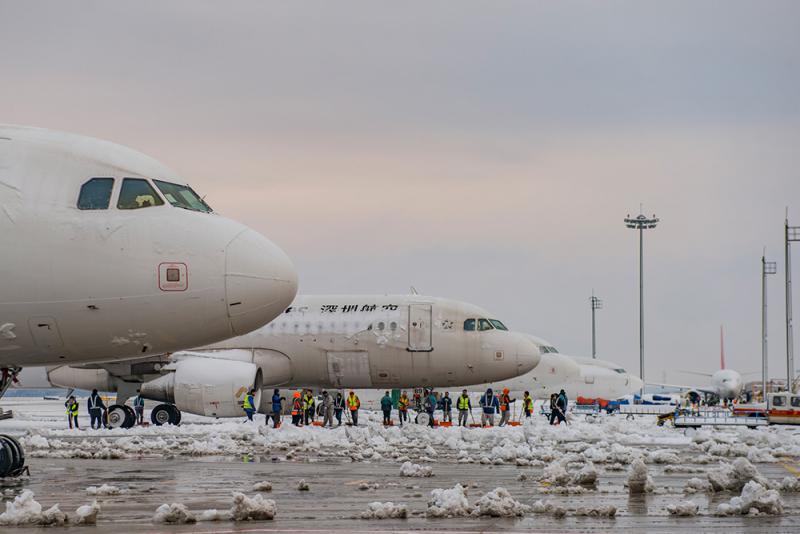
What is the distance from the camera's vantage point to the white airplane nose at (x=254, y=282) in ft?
47.5

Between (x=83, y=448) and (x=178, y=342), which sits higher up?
(x=178, y=342)

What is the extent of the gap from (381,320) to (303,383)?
362 centimetres

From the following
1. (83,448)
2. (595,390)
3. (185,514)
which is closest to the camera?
(185,514)

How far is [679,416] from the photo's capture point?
4578 centimetres

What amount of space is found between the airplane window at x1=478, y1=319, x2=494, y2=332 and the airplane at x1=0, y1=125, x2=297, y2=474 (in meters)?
22.2

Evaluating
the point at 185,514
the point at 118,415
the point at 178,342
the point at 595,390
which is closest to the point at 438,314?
the point at 118,415

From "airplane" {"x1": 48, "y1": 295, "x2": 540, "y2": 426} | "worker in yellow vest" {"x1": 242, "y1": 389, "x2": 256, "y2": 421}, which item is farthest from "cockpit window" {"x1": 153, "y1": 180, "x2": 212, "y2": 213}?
"airplane" {"x1": 48, "y1": 295, "x2": 540, "y2": 426}

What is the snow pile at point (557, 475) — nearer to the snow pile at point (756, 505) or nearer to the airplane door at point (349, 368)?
the snow pile at point (756, 505)

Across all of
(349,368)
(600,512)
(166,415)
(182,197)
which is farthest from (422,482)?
(166,415)

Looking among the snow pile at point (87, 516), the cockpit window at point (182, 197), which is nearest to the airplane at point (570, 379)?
the cockpit window at point (182, 197)

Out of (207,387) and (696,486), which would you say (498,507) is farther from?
(207,387)

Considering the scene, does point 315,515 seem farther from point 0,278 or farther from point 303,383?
point 303,383

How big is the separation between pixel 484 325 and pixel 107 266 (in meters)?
23.6

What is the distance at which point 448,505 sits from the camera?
12375mm
